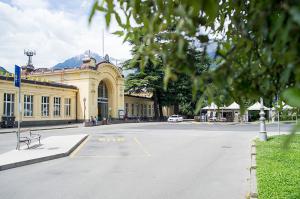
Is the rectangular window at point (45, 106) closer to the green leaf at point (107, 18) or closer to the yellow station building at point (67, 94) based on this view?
the yellow station building at point (67, 94)

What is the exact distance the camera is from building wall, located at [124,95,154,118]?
65.5 metres

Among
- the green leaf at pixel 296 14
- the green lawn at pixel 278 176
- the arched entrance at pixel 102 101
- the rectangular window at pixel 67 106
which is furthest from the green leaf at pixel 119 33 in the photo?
the arched entrance at pixel 102 101

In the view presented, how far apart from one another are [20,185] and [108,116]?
158ft

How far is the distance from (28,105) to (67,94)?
786 cm

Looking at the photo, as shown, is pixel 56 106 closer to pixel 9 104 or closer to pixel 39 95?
pixel 39 95

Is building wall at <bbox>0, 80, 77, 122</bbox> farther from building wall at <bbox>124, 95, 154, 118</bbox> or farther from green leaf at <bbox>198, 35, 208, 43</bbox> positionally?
green leaf at <bbox>198, 35, 208, 43</bbox>

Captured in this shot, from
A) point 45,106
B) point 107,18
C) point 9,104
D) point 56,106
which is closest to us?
point 107,18

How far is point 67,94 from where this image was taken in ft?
159

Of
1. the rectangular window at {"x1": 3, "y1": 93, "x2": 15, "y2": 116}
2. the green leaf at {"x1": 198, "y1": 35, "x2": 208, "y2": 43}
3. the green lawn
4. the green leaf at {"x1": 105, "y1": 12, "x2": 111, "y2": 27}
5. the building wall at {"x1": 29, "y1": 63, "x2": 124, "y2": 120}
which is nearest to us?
the green leaf at {"x1": 198, "y1": 35, "x2": 208, "y2": 43}

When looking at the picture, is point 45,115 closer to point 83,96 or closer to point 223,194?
point 83,96

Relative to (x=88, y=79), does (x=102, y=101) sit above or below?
below

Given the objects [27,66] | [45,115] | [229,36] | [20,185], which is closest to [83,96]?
[45,115]

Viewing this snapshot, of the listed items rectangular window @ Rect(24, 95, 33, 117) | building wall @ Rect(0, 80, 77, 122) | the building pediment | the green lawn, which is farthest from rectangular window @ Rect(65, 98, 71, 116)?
the green lawn

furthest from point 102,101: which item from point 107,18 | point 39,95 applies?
point 107,18
